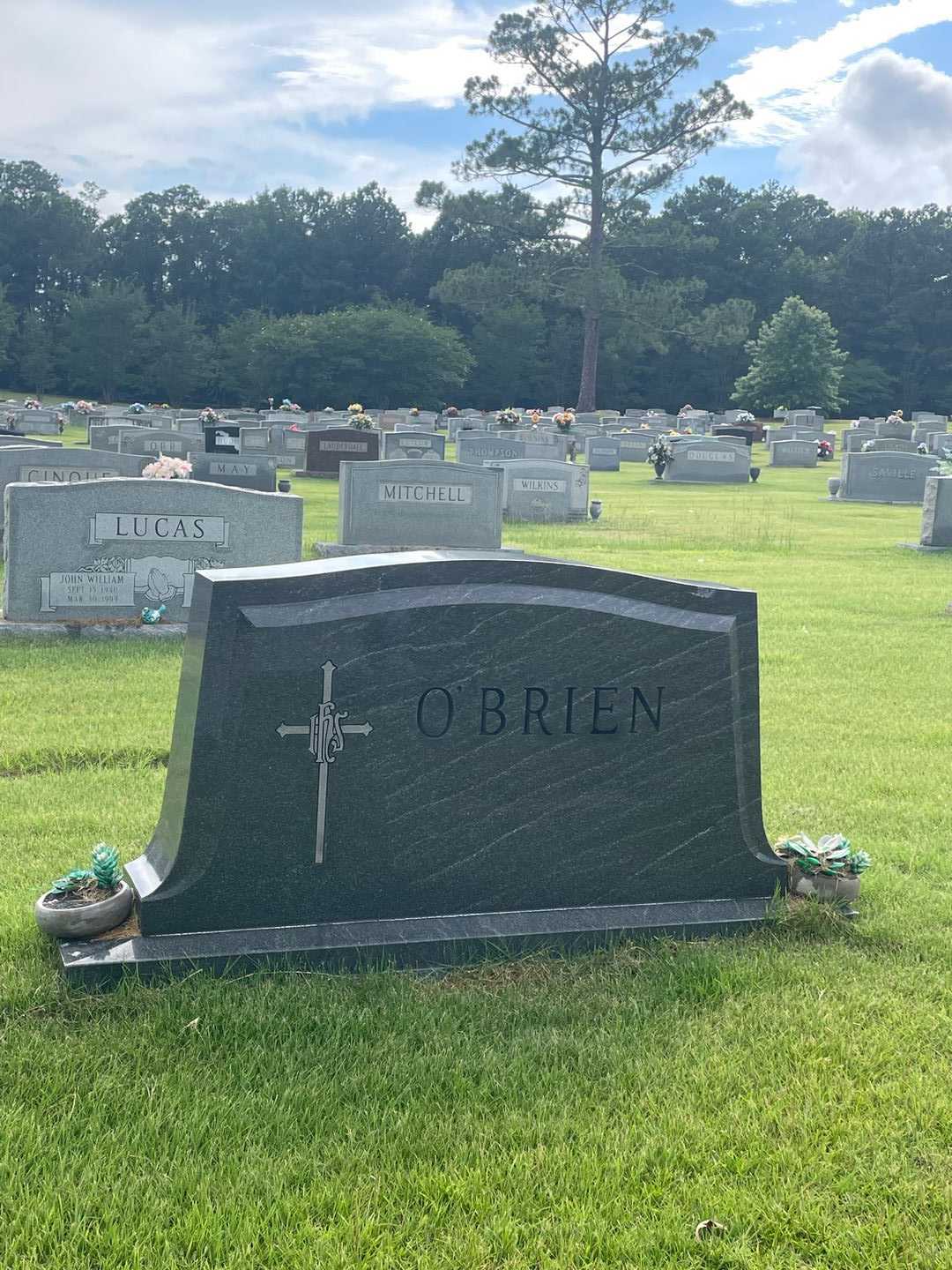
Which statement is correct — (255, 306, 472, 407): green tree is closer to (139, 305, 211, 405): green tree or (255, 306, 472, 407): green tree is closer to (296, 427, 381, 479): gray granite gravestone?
(139, 305, 211, 405): green tree

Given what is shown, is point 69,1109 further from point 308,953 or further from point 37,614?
point 37,614

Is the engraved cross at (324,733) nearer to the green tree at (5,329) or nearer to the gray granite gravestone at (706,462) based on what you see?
the gray granite gravestone at (706,462)

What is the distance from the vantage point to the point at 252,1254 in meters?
2.35

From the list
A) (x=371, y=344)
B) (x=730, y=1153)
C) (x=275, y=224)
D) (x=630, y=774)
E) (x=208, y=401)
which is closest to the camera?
(x=730, y=1153)

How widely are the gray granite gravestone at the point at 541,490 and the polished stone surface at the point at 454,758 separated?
549 inches

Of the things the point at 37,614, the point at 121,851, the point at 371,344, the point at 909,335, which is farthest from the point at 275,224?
the point at 121,851

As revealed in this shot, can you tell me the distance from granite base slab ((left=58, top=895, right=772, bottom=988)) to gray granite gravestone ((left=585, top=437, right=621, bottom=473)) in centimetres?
2834

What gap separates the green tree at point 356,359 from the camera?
2259 inches

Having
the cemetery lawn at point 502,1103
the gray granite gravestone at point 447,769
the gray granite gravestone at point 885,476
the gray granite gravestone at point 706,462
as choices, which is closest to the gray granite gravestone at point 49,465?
the cemetery lawn at point 502,1103

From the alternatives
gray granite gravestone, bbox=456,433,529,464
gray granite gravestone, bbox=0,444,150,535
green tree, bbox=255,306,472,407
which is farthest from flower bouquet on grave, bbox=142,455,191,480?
green tree, bbox=255,306,472,407

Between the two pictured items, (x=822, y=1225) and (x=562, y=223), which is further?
(x=562, y=223)

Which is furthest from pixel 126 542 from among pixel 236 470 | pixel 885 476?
pixel 885 476

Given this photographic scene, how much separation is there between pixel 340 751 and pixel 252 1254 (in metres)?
1.47

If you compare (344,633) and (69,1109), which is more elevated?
(344,633)
